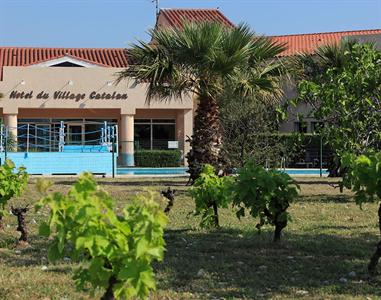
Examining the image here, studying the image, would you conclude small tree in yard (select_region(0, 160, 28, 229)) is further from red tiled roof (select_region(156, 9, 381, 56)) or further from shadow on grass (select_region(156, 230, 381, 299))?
red tiled roof (select_region(156, 9, 381, 56))

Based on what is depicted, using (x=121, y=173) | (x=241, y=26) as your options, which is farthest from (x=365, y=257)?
(x=121, y=173)

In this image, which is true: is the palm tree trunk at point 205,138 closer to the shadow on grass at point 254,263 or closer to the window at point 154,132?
the shadow on grass at point 254,263

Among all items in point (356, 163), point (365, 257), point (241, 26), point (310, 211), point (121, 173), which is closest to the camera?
point (356, 163)

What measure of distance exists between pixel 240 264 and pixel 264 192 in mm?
985

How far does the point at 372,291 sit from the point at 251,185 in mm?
2089

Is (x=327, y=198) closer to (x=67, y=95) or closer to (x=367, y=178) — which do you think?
A: (x=367, y=178)

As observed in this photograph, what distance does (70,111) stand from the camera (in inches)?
1291

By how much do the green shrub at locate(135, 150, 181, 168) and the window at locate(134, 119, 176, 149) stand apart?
9.68 ft

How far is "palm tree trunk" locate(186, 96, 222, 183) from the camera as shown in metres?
16.2

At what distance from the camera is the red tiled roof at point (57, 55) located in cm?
3384

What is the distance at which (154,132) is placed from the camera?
34.1 m

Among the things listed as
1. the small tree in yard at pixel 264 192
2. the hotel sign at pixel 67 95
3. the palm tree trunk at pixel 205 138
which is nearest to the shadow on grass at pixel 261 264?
the small tree in yard at pixel 264 192

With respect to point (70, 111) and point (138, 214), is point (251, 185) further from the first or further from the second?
point (70, 111)

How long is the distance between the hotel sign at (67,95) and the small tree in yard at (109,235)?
28490 mm
